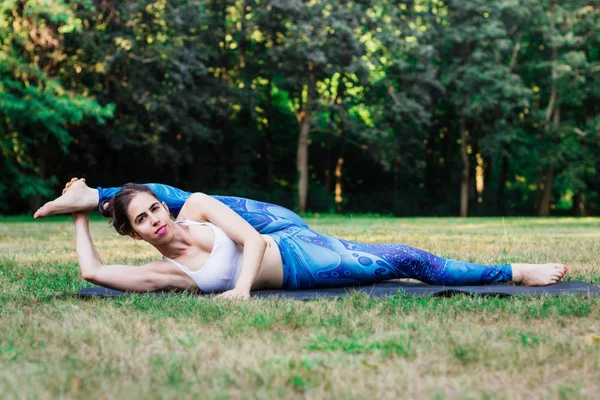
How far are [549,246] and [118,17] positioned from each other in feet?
54.7

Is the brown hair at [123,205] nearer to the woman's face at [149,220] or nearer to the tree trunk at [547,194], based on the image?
the woman's face at [149,220]

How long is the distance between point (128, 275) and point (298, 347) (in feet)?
6.40

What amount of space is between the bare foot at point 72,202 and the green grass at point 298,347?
55 centimetres

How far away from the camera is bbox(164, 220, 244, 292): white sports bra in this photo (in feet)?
15.1

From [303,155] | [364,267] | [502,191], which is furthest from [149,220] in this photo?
[502,191]

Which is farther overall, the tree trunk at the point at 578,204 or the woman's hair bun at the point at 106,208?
the tree trunk at the point at 578,204

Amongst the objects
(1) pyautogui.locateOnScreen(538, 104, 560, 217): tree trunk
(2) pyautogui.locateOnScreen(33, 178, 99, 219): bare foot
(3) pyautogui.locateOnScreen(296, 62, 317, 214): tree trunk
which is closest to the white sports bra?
(2) pyautogui.locateOnScreen(33, 178, 99, 219): bare foot

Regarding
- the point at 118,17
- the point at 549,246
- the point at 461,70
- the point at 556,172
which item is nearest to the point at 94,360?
the point at 549,246

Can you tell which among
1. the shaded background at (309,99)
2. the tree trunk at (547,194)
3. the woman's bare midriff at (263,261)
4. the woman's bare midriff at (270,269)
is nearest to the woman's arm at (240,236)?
the woman's bare midriff at (263,261)

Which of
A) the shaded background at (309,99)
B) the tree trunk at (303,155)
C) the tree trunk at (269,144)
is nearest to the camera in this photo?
the shaded background at (309,99)

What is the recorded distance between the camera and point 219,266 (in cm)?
463

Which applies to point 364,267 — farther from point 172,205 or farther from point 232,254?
point 172,205

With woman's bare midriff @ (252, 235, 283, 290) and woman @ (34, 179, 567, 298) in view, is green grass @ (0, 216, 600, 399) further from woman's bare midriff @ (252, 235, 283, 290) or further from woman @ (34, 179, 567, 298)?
woman's bare midriff @ (252, 235, 283, 290)

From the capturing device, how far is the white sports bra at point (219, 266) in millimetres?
4613
